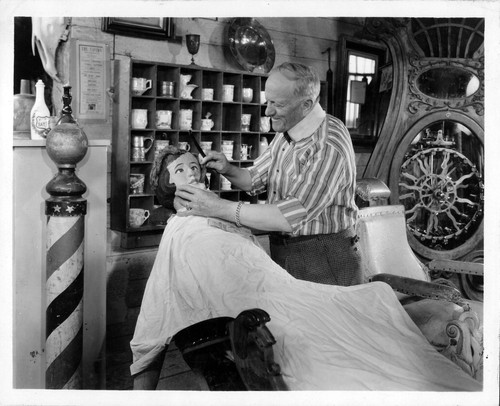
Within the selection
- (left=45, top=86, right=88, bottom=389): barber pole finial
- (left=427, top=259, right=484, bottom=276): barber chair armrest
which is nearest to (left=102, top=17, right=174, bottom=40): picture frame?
(left=45, top=86, right=88, bottom=389): barber pole finial

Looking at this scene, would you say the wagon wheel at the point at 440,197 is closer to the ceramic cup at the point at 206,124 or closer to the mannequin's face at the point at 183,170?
the ceramic cup at the point at 206,124

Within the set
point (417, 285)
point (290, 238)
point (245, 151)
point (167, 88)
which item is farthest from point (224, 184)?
point (417, 285)

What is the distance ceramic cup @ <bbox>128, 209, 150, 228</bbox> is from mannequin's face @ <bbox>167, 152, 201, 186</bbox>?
3.54 ft

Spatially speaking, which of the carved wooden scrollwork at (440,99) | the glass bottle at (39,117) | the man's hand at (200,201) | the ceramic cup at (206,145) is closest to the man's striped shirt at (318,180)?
the man's hand at (200,201)

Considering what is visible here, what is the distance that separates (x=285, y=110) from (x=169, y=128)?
4.69 ft

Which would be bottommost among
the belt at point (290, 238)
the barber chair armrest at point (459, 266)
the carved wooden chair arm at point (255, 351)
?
the barber chair armrest at point (459, 266)

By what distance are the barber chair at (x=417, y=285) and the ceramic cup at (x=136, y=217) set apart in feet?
4.30

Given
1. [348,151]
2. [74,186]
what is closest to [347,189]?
[348,151]

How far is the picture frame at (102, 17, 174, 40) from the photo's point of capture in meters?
3.28

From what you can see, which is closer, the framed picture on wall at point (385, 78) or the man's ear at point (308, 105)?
the man's ear at point (308, 105)

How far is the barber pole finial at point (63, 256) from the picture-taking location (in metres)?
2.01

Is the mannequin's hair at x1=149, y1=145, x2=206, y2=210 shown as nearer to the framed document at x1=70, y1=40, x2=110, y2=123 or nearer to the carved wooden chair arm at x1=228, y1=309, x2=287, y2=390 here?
the carved wooden chair arm at x1=228, y1=309, x2=287, y2=390

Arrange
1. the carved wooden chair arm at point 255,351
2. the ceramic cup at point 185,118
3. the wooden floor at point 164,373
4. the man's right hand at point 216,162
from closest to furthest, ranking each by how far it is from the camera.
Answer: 1. the carved wooden chair arm at point 255,351
2. the man's right hand at point 216,162
3. the wooden floor at point 164,373
4. the ceramic cup at point 185,118

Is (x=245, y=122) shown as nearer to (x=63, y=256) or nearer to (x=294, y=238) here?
(x=294, y=238)
